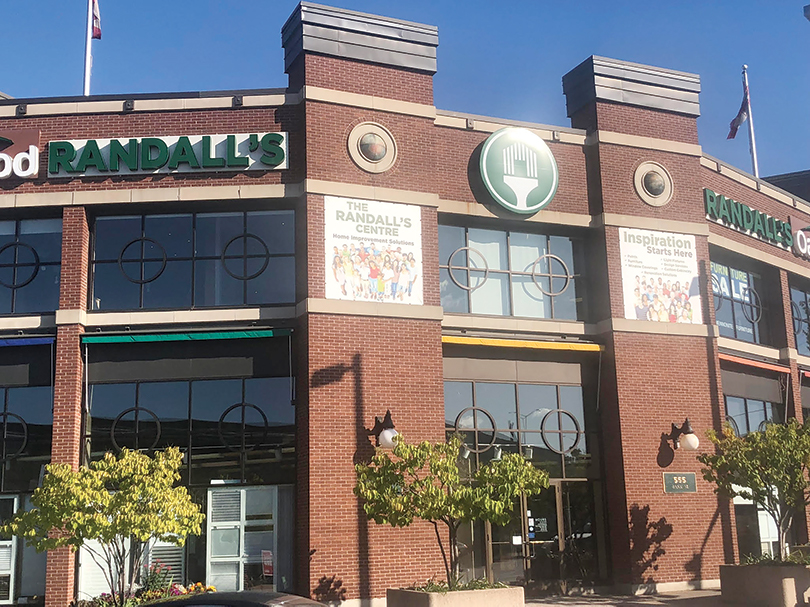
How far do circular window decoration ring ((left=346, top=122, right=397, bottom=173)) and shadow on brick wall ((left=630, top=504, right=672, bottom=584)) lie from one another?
10154mm

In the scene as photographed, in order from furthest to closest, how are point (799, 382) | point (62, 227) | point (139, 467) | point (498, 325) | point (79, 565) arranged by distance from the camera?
point (799, 382) < point (498, 325) < point (62, 227) < point (79, 565) < point (139, 467)

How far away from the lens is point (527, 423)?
73.6 ft

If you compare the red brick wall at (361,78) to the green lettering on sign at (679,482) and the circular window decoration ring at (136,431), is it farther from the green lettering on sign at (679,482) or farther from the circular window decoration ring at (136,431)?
the green lettering on sign at (679,482)

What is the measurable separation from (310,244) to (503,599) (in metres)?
8.54

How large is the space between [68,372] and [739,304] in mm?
18897

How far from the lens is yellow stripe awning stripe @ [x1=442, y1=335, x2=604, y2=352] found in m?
21.7

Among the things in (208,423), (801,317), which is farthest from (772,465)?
(208,423)

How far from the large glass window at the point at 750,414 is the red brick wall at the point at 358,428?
387 inches

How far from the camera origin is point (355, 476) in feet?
64.2

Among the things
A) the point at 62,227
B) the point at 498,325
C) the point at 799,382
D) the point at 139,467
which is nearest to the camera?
the point at 139,467

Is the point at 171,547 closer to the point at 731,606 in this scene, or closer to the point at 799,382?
the point at 731,606

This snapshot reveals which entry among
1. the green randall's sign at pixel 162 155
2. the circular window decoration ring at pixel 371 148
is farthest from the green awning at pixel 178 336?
the circular window decoration ring at pixel 371 148

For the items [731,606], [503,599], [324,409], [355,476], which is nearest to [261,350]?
[324,409]

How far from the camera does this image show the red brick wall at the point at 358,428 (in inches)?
753
